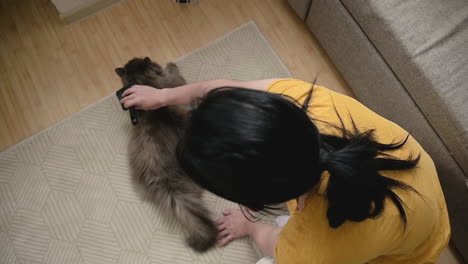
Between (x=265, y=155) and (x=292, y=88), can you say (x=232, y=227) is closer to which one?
(x=292, y=88)

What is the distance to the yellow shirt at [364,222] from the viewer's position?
2.05ft

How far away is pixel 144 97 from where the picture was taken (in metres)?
1.05

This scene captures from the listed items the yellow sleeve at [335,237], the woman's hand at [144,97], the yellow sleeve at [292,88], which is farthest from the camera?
the woman's hand at [144,97]

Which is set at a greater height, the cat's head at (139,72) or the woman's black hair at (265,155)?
the woman's black hair at (265,155)

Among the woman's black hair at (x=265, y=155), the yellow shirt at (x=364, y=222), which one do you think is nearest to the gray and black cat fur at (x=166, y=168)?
the yellow shirt at (x=364, y=222)

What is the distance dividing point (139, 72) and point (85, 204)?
0.53 metres

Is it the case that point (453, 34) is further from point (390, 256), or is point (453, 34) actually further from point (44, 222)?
point (44, 222)

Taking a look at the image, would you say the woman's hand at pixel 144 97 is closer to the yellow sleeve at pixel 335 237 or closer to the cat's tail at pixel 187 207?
the cat's tail at pixel 187 207

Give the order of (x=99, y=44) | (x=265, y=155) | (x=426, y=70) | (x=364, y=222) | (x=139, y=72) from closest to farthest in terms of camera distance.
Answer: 1. (x=265, y=155)
2. (x=364, y=222)
3. (x=426, y=70)
4. (x=139, y=72)
5. (x=99, y=44)

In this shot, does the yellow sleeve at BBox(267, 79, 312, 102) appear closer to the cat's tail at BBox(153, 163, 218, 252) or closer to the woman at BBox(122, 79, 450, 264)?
the woman at BBox(122, 79, 450, 264)

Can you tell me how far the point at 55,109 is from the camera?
1.35m

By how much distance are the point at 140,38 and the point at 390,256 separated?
Answer: 125 centimetres

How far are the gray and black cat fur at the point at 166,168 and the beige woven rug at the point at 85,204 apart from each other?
97 mm

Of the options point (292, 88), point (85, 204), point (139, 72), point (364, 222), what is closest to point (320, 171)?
point (364, 222)
